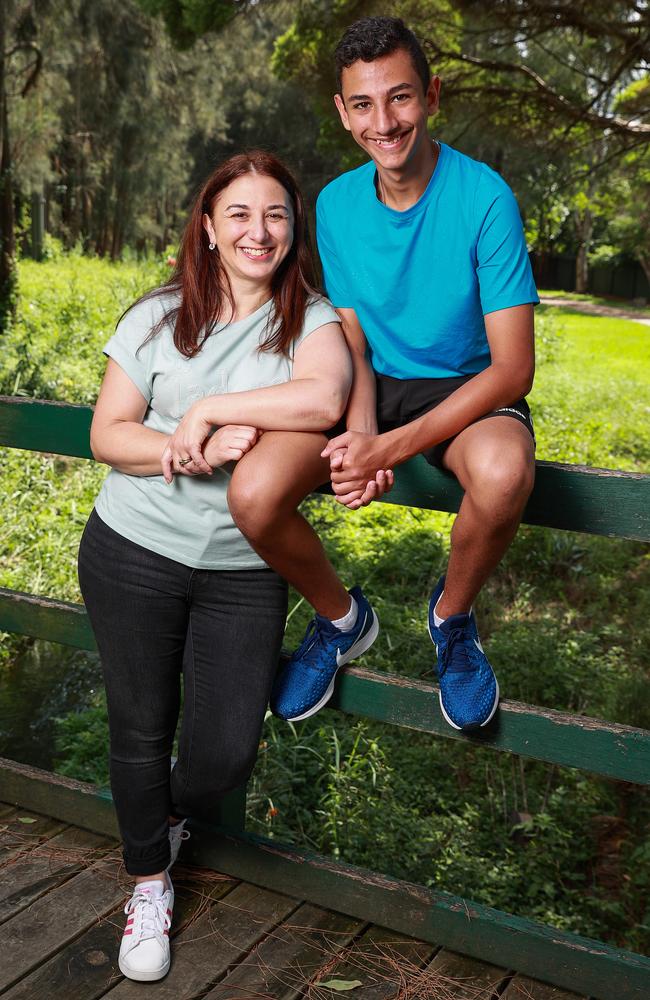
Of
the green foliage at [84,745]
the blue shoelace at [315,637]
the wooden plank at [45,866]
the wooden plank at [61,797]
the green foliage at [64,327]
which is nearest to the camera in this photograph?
the blue shoelace at [315,637]

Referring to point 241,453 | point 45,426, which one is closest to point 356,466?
point 241,453


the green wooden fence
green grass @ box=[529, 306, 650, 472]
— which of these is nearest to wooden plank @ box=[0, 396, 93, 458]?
the green wooden fence

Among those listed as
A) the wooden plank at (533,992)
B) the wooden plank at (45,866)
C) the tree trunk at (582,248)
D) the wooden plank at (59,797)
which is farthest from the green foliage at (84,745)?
the tree trunk at (582,248)

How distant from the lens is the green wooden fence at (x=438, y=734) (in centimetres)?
203

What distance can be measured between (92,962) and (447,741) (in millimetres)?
2917

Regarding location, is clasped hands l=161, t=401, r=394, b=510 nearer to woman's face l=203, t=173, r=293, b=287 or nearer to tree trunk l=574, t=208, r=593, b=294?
woman's face l=203, t=173, r=293, b=287

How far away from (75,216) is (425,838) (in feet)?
74.8

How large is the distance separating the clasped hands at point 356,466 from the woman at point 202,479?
5 cm

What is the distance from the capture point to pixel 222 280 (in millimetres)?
2197

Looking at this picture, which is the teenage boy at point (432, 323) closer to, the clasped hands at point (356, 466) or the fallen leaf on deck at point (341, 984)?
the clasped hands at point (356, 466)

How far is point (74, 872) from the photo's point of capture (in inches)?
99.4

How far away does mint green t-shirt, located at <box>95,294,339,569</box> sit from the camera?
211 centimetres

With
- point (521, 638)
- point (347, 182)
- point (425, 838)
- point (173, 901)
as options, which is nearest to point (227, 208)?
point (347, 182)

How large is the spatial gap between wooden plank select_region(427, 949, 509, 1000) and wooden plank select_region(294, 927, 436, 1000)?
0.02 m
